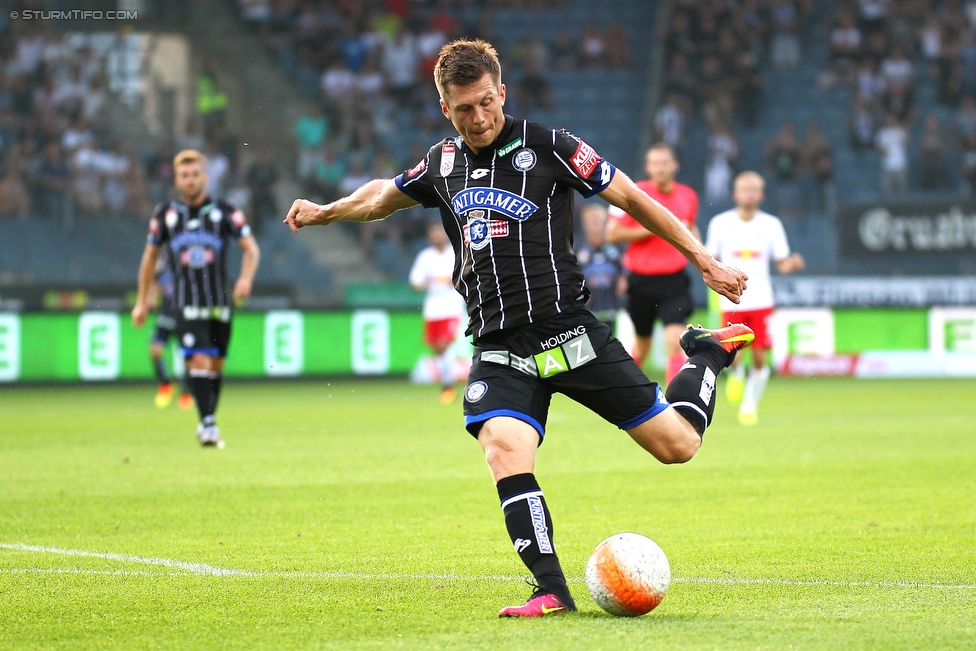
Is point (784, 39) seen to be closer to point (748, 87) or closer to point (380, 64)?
point (748, 87)

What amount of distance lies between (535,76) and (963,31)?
8420mm

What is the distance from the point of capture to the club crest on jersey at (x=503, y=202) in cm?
521

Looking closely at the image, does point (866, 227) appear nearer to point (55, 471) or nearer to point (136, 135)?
point (136, 135)

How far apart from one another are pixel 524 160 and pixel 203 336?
273 inches

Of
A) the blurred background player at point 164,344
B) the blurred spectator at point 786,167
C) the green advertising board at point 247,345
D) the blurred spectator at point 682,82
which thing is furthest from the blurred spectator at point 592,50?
the blurred background player at point 164,344

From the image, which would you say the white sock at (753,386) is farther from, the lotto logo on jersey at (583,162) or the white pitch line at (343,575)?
the lotto logo on jersey at (583,162)

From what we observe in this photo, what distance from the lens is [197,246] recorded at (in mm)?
11695

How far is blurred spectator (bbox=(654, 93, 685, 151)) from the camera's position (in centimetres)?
2612

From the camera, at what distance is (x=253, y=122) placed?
26.0 metres

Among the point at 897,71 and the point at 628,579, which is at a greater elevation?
the point at 897,71

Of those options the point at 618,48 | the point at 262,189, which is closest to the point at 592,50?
the point at 618,48

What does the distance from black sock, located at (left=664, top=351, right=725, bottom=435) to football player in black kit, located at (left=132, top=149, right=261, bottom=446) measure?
629 cm

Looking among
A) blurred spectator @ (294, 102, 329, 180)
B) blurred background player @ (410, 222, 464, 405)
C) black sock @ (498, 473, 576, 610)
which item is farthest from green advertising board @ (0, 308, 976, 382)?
black sock @ (498, 473, 576, 610)

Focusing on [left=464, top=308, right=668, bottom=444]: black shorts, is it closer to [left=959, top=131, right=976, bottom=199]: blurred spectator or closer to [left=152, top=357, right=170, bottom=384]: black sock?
[left=152, top=357, right=170, bottom=384]: black sock
